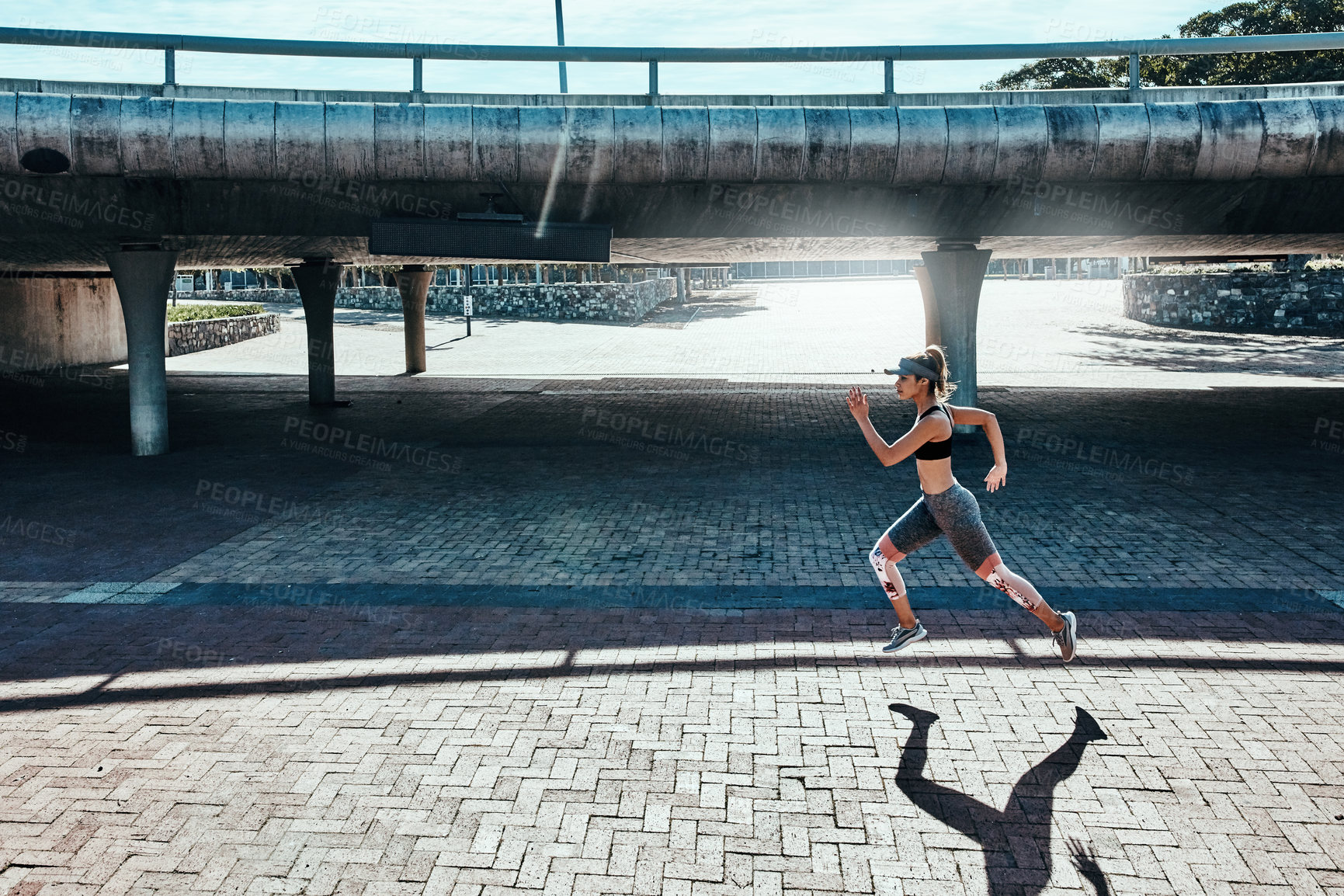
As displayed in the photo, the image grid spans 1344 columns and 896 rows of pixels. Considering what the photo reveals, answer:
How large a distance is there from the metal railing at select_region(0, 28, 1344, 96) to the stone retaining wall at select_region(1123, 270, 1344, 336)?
81.2 ft

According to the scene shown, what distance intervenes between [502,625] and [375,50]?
8.20 metres

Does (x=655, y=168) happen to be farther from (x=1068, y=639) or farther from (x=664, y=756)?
(x=664, y=756)

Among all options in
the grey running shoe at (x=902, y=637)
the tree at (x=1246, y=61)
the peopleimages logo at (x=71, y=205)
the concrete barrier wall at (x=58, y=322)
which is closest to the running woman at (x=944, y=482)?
the grey running shoe at (x=902, y=637)

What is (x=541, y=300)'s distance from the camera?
160 ft

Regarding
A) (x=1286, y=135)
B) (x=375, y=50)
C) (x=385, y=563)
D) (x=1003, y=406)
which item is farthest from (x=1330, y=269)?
(x=385, y=563)

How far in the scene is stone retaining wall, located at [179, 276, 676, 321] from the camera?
47.2 metres

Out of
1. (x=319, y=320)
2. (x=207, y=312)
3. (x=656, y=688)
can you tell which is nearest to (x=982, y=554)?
(x=656, y=688)

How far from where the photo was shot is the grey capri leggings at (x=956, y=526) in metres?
6.46

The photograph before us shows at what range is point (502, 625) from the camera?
761cm

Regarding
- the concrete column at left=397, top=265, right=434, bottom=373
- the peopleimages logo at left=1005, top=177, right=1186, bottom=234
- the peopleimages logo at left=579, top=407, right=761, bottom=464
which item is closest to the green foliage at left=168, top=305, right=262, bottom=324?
the concrete column at left=397, top=265, right=434, bottom=373

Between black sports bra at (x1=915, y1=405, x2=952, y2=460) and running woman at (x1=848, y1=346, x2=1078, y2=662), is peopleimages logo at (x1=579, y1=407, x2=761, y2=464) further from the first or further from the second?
black sports bra at (x1=915, y1=405, x2=952, y2=460)

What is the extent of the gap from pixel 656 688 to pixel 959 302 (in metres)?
11.0

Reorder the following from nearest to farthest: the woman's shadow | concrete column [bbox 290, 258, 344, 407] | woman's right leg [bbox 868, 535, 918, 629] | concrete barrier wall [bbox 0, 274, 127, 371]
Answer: the woman's shadow → woman's right leg [bbox 868, 535, 918, 629] → concrete column [bbox 290, 258, 344, 407] → concrete barrier wall [bbox 0, 274, 127, 371]

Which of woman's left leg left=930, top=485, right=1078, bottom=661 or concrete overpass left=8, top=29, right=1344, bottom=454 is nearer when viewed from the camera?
woman's left leg left=930, top=485, right=1078, bottom=661
